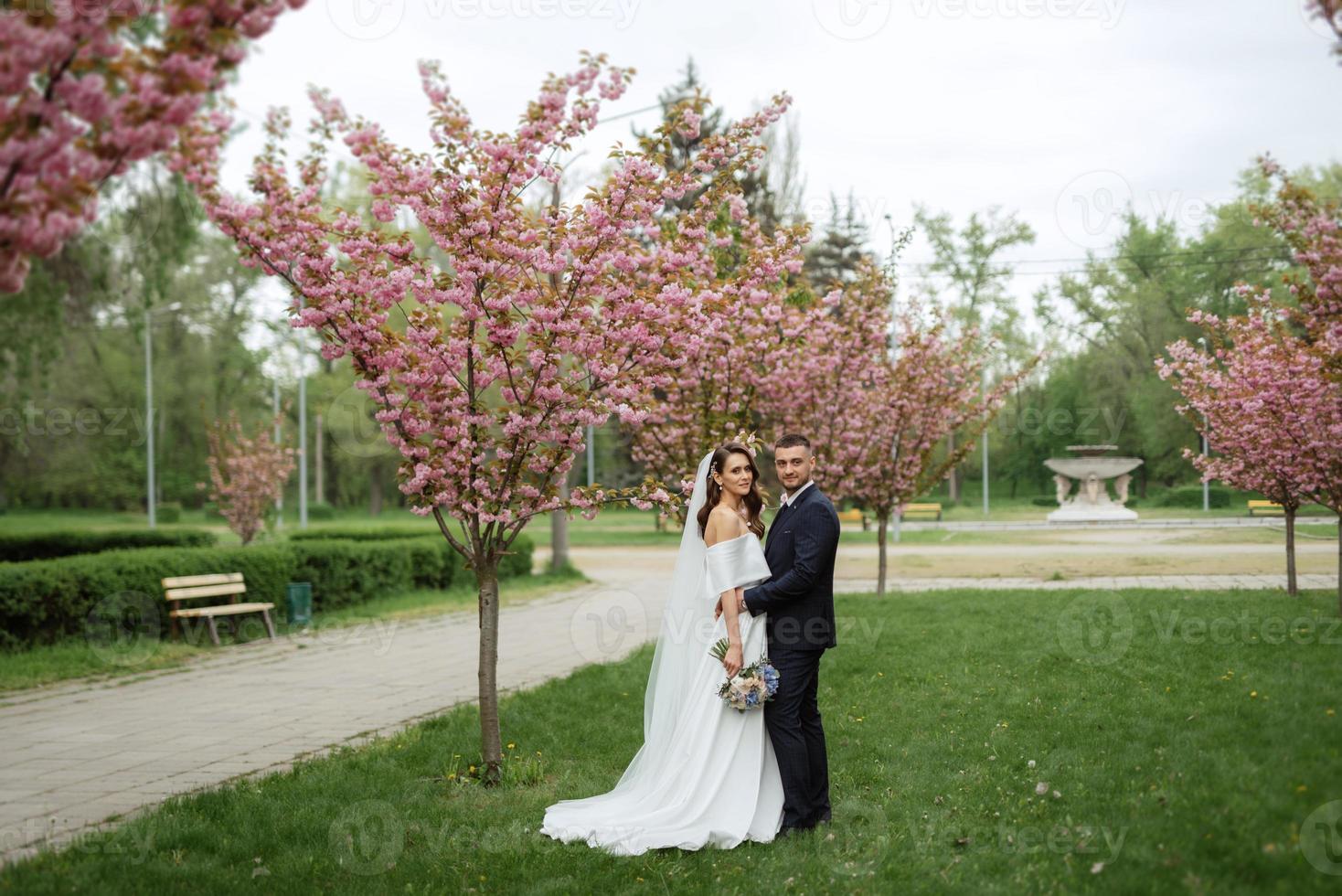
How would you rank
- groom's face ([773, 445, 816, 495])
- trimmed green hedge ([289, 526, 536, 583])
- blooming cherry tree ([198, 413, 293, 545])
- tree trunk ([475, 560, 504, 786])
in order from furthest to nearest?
trimmed green hedge ([289, 526, 536, 583]) → blooming cherry tree ([198, 413, 293, 545]) → tree trunk ([475, 560, 504, 786]) → groom's face ([773, 445, 816, 495])

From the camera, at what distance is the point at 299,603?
1487 centimetres

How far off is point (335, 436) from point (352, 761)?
2007 inches

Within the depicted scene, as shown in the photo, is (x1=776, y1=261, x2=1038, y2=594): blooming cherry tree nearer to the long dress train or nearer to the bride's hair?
the bride's hair

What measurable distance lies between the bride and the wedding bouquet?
0.07 meters

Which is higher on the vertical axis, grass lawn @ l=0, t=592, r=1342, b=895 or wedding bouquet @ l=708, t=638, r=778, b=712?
wedding bouquet @ l=708, t=638, r=778, b=712

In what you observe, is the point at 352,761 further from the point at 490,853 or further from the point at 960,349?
the point at 960,349

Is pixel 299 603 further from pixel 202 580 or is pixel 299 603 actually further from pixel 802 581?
pixel 802 581

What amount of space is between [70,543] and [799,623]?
1656cm

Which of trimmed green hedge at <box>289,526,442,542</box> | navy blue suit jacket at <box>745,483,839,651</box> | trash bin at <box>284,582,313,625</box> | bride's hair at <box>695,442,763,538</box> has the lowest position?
trash bin at <box>284,582,313,625</box>

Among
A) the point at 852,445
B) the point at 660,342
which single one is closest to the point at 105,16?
the point at 660,342

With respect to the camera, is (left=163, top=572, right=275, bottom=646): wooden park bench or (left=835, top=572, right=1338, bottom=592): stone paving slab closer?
(left=163, top=572, right=275, bottom=646): wooden park bench

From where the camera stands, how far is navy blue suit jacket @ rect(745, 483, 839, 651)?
561 centimetres

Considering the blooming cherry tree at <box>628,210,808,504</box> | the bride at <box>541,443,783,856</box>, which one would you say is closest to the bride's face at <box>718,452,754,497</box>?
the bride at <box>541,443,783,856</box>

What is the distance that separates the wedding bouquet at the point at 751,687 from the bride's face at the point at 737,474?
38.1 inches
